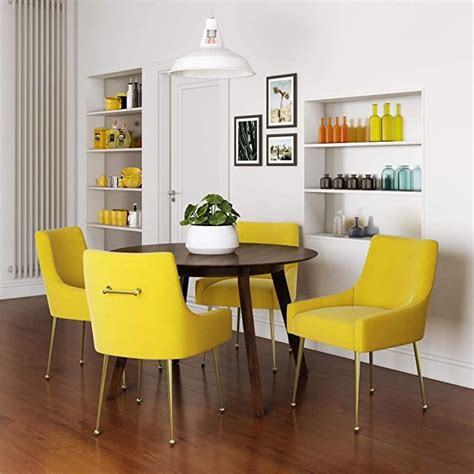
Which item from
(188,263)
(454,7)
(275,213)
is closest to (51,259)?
(188,263)

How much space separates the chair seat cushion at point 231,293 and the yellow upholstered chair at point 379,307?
0.60 m

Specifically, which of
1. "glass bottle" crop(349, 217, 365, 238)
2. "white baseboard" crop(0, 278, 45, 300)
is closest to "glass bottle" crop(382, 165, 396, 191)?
"glass bottle" crop(349, 217, 365, 238)

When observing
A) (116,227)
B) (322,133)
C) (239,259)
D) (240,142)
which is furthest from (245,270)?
(116,227)

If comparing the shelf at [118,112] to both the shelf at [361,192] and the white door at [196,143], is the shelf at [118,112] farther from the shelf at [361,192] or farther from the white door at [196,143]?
the shelf at [361,192]

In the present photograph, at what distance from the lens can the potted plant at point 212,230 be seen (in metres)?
4.53

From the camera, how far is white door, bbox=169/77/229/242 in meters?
6.29

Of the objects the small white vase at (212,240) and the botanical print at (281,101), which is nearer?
the small white vase at (212,240)

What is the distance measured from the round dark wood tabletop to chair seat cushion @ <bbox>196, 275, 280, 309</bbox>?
30 centimetres

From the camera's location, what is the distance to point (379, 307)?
4535mm

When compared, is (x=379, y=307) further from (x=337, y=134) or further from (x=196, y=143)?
(x=196, y=143)

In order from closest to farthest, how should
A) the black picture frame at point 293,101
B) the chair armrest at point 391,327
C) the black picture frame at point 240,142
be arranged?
the chair armrest at point 391,327
the black picture frame at point 293,101
the black picture frame at point 240,142

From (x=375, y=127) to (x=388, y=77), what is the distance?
0.36m

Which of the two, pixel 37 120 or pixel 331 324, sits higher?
pixel 37 120

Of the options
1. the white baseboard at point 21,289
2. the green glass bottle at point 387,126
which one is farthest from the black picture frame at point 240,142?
the white baseboard at point 21,289
